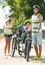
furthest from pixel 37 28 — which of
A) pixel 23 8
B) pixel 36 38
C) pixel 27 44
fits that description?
pixel 23 8

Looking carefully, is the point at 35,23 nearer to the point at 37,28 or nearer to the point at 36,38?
the point at 37,28

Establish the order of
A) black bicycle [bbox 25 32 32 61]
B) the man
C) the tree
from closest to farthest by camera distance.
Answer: black bicycle [bbox 25 32 32 61], the man, the tree

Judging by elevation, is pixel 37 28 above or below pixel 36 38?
above

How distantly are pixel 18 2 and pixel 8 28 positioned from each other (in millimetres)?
27559

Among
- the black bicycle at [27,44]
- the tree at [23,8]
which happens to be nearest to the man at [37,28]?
the black bicycle at [27,44]

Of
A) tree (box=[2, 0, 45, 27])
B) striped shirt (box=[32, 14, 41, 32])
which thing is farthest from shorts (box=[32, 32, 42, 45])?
tree (box=[2, 0, 45, 27])

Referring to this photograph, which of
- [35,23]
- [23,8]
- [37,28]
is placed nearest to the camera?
[37,28]

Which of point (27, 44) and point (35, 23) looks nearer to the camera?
point (27, 44)

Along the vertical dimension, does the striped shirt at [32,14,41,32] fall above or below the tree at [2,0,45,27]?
below

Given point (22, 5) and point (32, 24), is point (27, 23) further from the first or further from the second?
point (22, 5)

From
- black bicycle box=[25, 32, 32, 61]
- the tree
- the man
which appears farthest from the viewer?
the tree

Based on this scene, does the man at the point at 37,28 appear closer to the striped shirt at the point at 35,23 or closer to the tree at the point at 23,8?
the striped shirt at the point at 35,23

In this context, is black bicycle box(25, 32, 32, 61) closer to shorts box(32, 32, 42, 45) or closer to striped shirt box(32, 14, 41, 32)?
shorts box(32, 32, 42, 45)

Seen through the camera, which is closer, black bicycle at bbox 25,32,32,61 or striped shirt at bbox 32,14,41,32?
black bicycle at bbox 25,32,32,61
